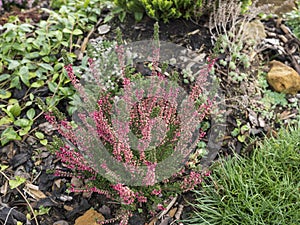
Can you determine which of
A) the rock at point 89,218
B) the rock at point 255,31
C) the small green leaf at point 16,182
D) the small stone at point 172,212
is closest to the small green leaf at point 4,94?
the small green leaf at point 16,182

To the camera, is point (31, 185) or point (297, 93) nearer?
point (31, 185)

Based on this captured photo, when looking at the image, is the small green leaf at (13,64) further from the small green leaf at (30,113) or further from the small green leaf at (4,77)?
the small green leaf at (30,113)

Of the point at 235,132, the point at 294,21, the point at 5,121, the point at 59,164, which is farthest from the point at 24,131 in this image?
the point at 294,21

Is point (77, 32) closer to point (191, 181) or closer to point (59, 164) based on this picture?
point (59, 164)

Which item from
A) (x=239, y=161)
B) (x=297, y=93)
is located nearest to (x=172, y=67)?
(x=239, y=161)

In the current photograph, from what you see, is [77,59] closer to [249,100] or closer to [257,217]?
[249,100]

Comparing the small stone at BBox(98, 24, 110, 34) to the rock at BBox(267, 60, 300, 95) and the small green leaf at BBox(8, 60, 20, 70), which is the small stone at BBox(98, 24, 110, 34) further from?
the rock at BBox(267, 60, 300, 95)
